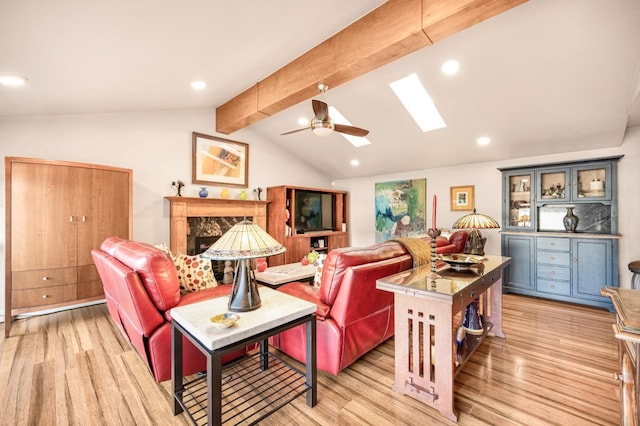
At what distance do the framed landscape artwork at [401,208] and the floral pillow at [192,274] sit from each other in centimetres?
440

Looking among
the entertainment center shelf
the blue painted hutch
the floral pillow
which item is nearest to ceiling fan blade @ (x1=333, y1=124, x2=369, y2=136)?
the floral pillow

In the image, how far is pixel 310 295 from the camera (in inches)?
87.4

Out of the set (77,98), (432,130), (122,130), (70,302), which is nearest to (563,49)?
(432,130)

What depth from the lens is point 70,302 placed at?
319 centimetres

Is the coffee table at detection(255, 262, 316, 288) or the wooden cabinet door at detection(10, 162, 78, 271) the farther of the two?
the coffee table at detection(255, 262, 316, 288)

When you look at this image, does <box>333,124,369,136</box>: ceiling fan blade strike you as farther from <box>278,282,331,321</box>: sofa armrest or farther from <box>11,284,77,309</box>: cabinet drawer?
<box>11,284,77,309</box>: cabinet drawer

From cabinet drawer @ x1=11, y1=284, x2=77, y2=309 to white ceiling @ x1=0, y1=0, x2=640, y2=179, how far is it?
2.04 metres

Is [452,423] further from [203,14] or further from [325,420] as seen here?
[203,14]

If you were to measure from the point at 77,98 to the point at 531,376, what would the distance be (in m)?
5.24

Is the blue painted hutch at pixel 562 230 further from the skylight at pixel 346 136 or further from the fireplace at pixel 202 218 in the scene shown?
the fireplace at pixel 202 218

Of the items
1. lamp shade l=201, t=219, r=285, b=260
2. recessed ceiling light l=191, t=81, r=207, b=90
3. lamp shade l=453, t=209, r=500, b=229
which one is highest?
recessed ceiling light l=191, t=81, r=207, b=90

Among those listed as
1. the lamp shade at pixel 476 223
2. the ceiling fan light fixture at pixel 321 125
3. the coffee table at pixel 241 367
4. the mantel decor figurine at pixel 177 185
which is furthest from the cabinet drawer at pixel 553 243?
the mantel decor figurine at pixel 177 185

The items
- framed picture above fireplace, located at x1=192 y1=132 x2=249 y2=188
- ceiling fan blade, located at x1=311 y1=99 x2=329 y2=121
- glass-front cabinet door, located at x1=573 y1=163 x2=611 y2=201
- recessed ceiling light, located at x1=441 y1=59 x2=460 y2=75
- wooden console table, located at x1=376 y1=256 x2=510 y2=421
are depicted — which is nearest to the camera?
wooden console table, located at x1=376 y1=256 x2=510 y2=421

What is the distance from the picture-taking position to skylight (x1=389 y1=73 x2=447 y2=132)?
369 cm
